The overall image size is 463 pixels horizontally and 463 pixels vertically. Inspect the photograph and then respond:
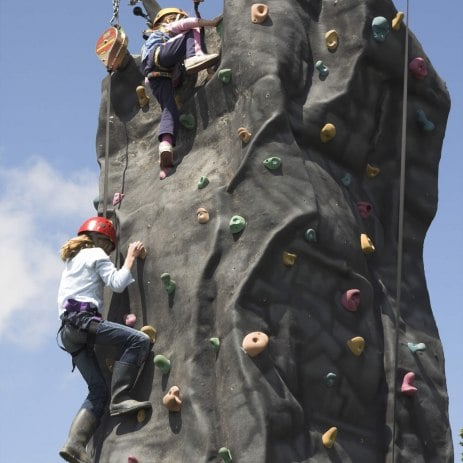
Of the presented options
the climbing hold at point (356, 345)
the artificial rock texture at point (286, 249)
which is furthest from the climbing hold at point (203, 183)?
the climbing hold at point (356, 345)

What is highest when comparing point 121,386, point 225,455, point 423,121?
point 423,121

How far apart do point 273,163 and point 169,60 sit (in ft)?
3.81

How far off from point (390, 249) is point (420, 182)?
585 millimetres

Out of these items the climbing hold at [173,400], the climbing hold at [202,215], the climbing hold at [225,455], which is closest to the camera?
the climbing hold at [225,455]

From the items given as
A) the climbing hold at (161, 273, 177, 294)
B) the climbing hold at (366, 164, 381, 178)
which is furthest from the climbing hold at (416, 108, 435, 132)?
the climbing hold at (161, 273, 177, 294)

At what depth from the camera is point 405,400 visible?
8234 millimetres

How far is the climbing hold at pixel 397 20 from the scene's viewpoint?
29.2 feet

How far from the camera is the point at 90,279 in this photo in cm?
805

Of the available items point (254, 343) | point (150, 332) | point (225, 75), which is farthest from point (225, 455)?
point (225, 75)

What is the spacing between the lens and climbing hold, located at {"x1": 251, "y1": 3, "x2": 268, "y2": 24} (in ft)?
28.1

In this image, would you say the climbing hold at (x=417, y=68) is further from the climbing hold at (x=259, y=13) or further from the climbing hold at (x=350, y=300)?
the climbing hold at (x=350, y=300)

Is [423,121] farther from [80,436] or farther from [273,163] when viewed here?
[80,436]

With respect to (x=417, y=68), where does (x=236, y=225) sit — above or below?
below

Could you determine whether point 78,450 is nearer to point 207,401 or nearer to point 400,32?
point 207,401
